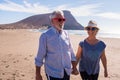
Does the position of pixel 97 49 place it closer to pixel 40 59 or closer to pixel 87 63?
pixel 87 63

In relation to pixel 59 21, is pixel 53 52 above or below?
below

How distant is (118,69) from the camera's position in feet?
42.7

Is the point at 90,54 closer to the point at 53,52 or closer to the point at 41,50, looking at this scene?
the point at 53,52

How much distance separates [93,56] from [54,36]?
1.10 meters

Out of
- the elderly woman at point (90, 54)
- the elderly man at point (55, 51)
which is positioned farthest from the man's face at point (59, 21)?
the elderly woman at point (90, 54)

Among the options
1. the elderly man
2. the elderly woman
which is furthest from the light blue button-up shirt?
the elderly woman

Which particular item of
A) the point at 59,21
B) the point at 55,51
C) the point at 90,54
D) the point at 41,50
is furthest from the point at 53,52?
the point at 90,54

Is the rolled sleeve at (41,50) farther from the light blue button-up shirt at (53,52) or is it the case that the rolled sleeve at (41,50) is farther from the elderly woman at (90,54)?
the elderly woman at (90,54)

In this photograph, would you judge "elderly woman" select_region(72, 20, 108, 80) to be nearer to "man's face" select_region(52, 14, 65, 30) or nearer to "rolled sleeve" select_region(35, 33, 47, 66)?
"man's face" select_region(52, 14, 65, 30)

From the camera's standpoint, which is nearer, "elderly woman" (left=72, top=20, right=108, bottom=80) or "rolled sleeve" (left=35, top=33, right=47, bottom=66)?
"rolled sleeve" (left=35, top=33, right=47, bottom=66)

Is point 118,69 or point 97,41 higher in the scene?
point 97,41

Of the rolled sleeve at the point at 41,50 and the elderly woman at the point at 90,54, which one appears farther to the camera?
the elderly woman at the point at 90,54

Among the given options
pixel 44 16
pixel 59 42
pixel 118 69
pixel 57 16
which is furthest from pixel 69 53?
pixel 44 16

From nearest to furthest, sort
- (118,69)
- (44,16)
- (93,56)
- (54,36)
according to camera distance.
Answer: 1. (54,36)
2. (93,56)
3. (118,69)
4. (44,16)
